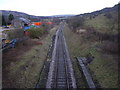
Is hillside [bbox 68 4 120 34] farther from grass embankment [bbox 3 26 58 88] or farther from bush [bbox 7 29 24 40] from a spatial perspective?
bush [bbox 7 29 24 40]

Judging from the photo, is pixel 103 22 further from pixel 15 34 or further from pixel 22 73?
pixel 22 73

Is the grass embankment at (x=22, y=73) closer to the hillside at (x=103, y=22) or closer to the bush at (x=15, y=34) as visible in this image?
the hillside at (x=103, y=22)

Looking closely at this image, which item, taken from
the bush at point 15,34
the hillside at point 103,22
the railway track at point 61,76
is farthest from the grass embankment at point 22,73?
the bush at point 15,34

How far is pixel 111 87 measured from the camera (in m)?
9.38

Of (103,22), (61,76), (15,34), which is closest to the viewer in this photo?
(61,76)

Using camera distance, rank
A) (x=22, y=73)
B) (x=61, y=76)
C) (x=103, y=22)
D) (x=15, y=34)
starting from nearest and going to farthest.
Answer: (x=61, y=76), (x=22, y=73), (x=15, y=34), (x=103, y=22)

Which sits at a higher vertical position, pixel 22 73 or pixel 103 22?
pixel 103 22

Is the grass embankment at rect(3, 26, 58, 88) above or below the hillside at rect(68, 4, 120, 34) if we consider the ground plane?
below

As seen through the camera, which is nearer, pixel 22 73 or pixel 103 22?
pixel 22 73

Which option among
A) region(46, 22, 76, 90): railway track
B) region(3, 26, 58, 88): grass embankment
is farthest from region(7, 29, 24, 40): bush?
region(46, 22, 76, 90): railway track

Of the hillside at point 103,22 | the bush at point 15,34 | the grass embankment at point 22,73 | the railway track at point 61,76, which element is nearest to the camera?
the railway track at point 61,76

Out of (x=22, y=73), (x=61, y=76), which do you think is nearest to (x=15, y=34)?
(x=22, y=73)

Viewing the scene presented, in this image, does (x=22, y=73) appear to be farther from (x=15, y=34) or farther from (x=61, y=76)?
(x=15, y=34)

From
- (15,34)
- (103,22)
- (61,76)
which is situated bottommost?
(61,76)
